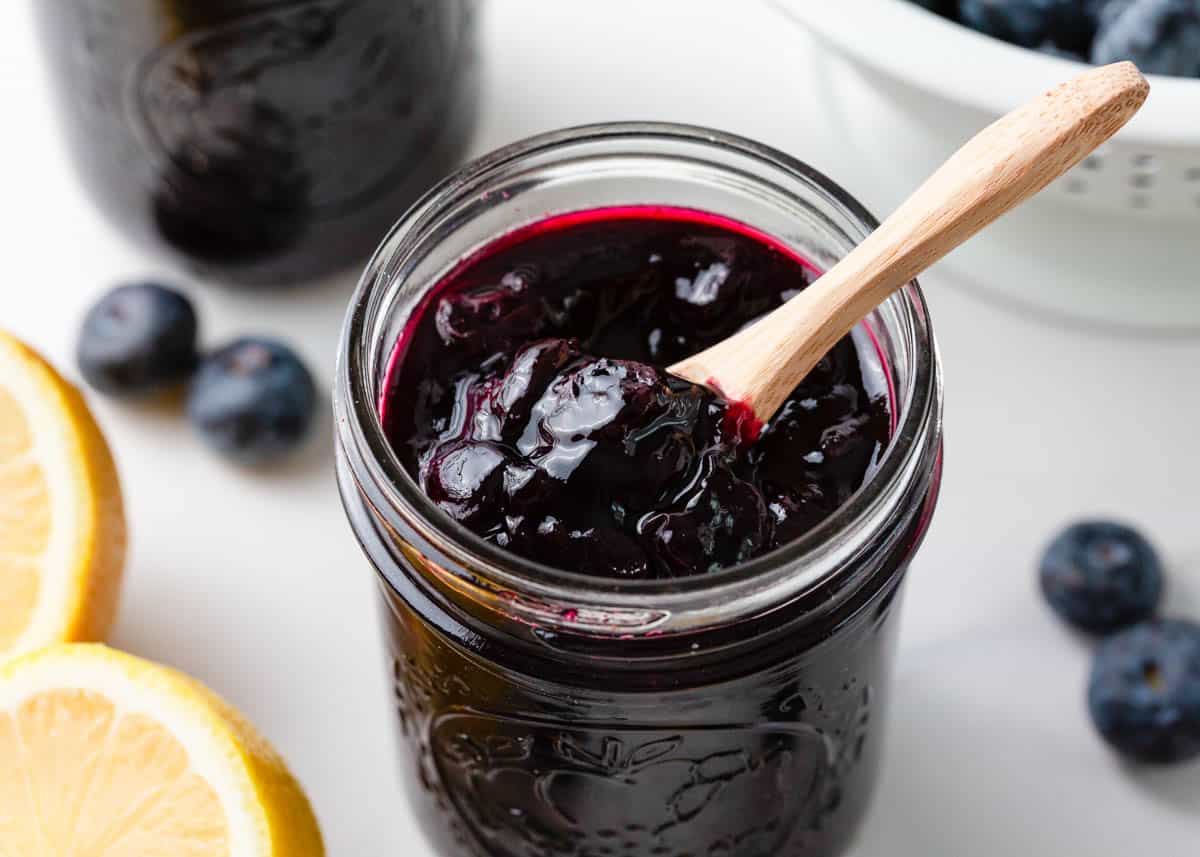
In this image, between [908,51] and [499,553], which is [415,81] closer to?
[908,51]

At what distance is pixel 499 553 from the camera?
0.93 metres

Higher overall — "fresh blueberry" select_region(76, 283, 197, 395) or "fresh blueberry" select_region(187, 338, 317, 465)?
"fresh blueberry" select_region(76, 283, 197, 395)

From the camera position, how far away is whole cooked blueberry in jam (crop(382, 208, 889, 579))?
3.23 feet

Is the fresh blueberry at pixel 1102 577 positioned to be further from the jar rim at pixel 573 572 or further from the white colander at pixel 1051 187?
the jar rim at pixel 573 572

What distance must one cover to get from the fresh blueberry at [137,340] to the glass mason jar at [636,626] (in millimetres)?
486

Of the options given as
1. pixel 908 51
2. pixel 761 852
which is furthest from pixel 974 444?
pixel 761 852

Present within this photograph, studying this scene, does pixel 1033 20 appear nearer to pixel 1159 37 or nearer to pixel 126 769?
pixel 1159 37

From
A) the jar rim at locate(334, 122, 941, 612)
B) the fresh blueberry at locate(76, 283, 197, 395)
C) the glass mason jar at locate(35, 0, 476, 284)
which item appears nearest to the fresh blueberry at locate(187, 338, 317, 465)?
the fresh blueberry at locate(76, 283, 197, 395)

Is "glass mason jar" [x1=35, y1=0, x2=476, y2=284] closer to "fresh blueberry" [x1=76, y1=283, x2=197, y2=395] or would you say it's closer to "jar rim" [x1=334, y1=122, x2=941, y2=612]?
"fresh blueberry" [x1=76, y1=283, x2=197, y2=395]

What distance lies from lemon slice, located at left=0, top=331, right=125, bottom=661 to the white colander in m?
0.69

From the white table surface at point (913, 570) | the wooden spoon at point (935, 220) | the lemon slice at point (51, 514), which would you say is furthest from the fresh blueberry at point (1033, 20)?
the lemon slice at point (51, 514)

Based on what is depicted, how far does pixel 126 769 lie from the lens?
1239mm

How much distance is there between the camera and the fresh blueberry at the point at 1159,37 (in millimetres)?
1475

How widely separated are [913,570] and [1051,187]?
38 centimetres
